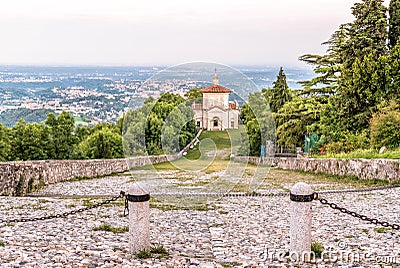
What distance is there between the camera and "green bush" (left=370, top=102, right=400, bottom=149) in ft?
67.9

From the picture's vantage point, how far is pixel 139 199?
6668 millimetres

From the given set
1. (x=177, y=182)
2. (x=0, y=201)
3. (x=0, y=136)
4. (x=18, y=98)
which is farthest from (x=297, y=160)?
(x=18, y=98)

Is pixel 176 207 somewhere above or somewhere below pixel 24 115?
below

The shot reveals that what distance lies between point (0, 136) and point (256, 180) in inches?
1513

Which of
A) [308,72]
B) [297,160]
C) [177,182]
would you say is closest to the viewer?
[177,182]

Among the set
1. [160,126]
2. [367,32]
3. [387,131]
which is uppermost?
[367,32]

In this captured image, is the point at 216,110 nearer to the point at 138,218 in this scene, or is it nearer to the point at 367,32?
the point at 138,218

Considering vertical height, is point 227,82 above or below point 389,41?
below

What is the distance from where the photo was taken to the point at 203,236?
8711 mm

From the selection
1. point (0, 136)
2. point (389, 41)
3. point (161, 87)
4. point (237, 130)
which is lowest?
point (0, 136)

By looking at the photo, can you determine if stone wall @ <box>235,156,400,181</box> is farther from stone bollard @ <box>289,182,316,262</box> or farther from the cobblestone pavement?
stone bollard @ <box>289,182,316,262</box>

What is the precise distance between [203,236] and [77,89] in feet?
117

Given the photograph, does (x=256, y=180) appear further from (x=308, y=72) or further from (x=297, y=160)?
(x=308, y=72)

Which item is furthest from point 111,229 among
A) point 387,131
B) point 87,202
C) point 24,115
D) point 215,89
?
point 24,115
